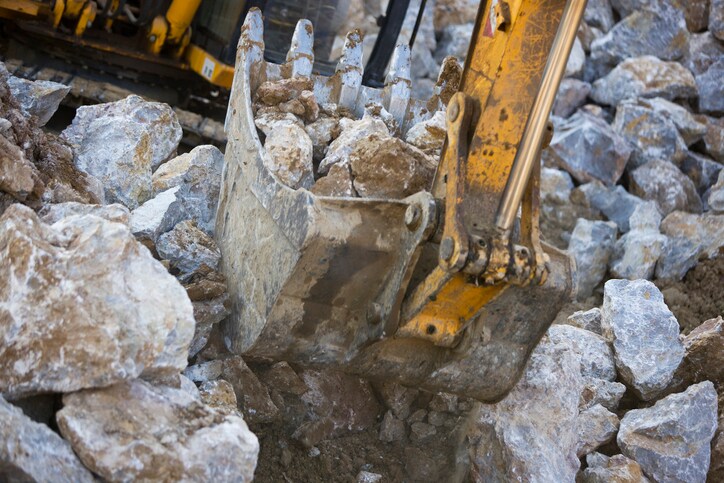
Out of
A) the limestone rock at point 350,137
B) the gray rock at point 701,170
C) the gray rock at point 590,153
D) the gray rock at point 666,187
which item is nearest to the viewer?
the limestone rock at point 350,137

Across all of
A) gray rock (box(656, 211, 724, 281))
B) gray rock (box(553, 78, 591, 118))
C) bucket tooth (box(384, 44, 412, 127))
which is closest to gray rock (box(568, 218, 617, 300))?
gray rock (box(656, 211, 724, 281))

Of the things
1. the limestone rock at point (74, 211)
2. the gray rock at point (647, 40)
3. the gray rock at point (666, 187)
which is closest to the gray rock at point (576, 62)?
the gray rock at point (647, 40)

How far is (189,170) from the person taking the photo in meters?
3.67

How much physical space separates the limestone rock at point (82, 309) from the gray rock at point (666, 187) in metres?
5.04

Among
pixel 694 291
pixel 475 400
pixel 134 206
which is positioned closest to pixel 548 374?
pixel 475 400

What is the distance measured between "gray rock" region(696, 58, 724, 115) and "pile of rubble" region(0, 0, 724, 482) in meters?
3.02

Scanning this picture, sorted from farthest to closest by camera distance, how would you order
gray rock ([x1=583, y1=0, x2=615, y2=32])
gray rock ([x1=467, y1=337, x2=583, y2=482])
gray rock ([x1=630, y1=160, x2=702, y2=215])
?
gray rock ([x1=583, y1=0, x2=615, y2=32]) < gray rock ([x1=630, y1=160, x2=702, y2=215]) < gray rock ([x1=467, y1=337, x2=583, y2=482])

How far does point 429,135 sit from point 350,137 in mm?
373

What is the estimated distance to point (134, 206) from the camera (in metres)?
3.53

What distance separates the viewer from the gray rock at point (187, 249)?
10.4ft

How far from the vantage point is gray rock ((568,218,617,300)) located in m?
5.48

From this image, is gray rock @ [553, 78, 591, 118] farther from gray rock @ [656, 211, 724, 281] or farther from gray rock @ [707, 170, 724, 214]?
gray rock @ [656, 211, 724, 281]

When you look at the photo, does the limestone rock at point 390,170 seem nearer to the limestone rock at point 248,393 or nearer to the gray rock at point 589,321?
the limestone rock at point 248,393

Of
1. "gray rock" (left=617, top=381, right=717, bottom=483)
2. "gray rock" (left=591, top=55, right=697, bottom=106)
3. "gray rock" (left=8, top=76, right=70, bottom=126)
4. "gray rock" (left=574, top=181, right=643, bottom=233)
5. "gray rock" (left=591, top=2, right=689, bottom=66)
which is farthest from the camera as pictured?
"gray rock" (left=591, top=2, right=689, bottom=66)
